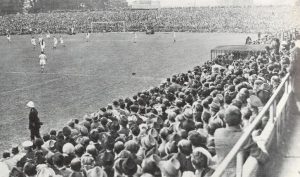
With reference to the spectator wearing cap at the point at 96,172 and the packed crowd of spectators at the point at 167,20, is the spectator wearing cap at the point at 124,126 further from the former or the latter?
the packed crowd of spectators at the point at 167,20

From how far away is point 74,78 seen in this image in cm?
2498

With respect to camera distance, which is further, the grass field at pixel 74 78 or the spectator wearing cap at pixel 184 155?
the grass field at pixel 74 78

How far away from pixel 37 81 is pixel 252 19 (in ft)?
177

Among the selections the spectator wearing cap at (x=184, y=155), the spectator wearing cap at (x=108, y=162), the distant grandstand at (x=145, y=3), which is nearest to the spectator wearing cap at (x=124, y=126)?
the spectator wearing cap at (x=108, y=162)

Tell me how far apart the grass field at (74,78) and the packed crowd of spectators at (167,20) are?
27157 millimetres

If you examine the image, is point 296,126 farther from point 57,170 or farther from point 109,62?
point 109,62

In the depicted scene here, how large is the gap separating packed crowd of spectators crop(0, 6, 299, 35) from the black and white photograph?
23386 mm

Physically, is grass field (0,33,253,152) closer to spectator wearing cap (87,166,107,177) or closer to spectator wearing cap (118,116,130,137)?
spectator wearing cap (118,116,130,137)

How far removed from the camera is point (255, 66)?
15.5 meters

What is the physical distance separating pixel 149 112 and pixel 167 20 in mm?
64400

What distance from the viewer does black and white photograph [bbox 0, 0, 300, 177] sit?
237 inches

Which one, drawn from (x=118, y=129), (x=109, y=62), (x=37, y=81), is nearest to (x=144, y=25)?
(x=109, y=62)

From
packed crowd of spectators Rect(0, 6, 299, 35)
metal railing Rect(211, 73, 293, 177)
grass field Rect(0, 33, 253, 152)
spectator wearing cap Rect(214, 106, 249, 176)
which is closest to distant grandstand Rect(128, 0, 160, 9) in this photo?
packed crowd of spectators Rect(0, 6, 299, 35)

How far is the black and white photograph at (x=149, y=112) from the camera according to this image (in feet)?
19.8
